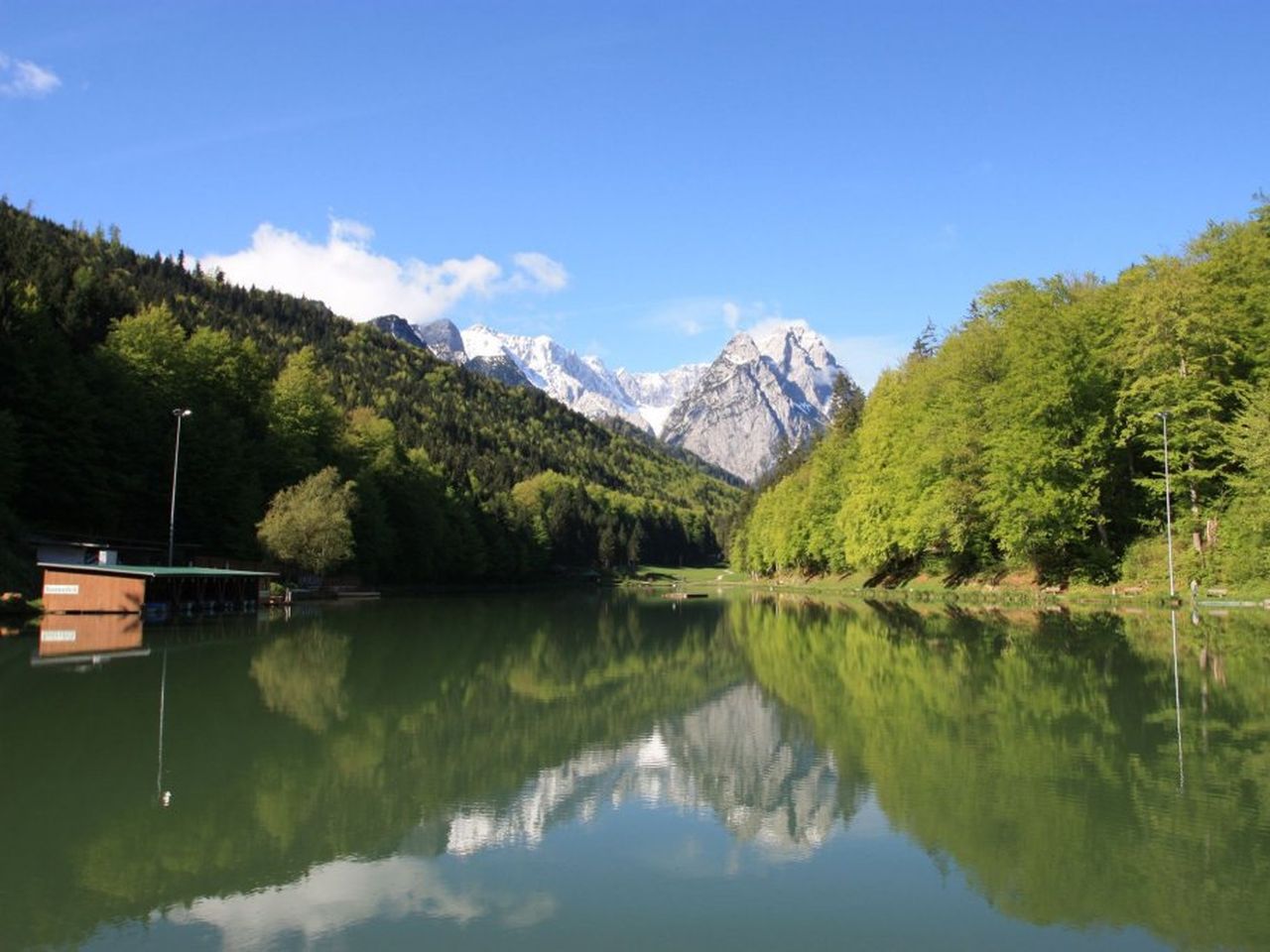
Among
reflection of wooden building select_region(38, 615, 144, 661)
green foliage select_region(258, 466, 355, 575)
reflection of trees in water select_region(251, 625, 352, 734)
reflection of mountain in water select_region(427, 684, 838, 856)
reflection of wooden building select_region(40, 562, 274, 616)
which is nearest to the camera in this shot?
reflection of mountain in water select_region(427, 684, 838, 856)

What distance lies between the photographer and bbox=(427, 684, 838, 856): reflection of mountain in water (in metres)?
9.45

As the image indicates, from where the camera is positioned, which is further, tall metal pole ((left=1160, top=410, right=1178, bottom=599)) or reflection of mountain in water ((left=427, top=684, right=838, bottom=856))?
tall metal pole ((left=1160, top=410, right=1178, bottom=599))

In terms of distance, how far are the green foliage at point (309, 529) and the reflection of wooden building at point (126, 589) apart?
52.0 ft

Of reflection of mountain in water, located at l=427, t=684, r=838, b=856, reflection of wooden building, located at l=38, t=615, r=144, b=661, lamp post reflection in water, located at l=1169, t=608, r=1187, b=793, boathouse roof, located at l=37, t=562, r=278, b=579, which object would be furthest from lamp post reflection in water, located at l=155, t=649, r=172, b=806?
boathouse roof, located at l=37, t=562, r=278, b=579

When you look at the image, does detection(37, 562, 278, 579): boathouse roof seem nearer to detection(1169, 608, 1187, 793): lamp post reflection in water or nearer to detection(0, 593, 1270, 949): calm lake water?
detection(0, 593, 1270, 949): calm lake water

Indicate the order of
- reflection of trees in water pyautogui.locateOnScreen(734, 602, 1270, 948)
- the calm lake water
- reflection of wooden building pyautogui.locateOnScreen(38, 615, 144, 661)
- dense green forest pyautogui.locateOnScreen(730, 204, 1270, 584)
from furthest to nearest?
dense green forest pyautogui.locateOnScreen(730, 204, 1270, 584), reflection of wooden building pyautogui.locateOnScreen(38, 615, 144, 661), reflection of trees in water pyautogui.locateOnScreen(734, 602, 1270, 948), the calm lake water

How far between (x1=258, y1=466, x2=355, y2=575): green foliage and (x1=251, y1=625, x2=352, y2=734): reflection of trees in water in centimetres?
2977

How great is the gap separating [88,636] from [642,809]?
88.2 feet

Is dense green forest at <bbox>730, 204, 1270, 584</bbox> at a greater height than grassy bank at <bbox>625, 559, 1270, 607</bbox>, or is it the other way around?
dense green forest at <bbox>730, 204, 1270, 584</bbox>

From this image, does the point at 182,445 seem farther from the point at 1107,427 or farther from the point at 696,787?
the point at 696,787

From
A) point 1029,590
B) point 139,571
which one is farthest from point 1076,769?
point 1029,590

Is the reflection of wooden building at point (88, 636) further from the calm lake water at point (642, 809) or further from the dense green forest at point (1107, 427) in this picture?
the dense green forest at point (1107, 427)

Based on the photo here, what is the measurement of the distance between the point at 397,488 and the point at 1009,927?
8900cm

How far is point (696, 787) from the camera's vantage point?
11.6 meters
